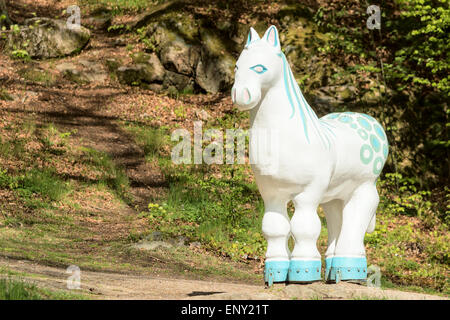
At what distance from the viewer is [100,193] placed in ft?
35.3

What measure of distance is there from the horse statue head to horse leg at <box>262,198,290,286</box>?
3.10 feet

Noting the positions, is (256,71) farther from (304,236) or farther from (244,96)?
(304,236)

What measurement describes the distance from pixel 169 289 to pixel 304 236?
1551 millimetres

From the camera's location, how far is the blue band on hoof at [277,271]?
5035 millimetres

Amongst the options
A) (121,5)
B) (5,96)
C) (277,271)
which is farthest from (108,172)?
(121,5)

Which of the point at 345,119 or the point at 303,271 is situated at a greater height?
the point at 345,119

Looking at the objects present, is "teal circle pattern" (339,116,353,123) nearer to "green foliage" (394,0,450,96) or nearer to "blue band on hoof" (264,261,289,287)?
"blue band on hoof" (264,261,289,287)

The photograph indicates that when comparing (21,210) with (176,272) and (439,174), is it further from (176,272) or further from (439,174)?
(439,174)

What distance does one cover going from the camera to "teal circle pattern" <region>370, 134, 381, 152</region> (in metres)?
5.63

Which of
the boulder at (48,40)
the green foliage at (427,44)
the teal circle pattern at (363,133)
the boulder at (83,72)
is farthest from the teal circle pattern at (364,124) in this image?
the boulder at (48,40)

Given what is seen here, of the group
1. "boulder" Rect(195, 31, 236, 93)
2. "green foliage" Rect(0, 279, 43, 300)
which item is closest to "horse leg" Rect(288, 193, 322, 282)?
"green foliage" Rect(0, 279, 43, 300)

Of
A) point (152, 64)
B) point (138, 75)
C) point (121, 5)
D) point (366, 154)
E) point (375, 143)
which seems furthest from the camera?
point (121, 5)
